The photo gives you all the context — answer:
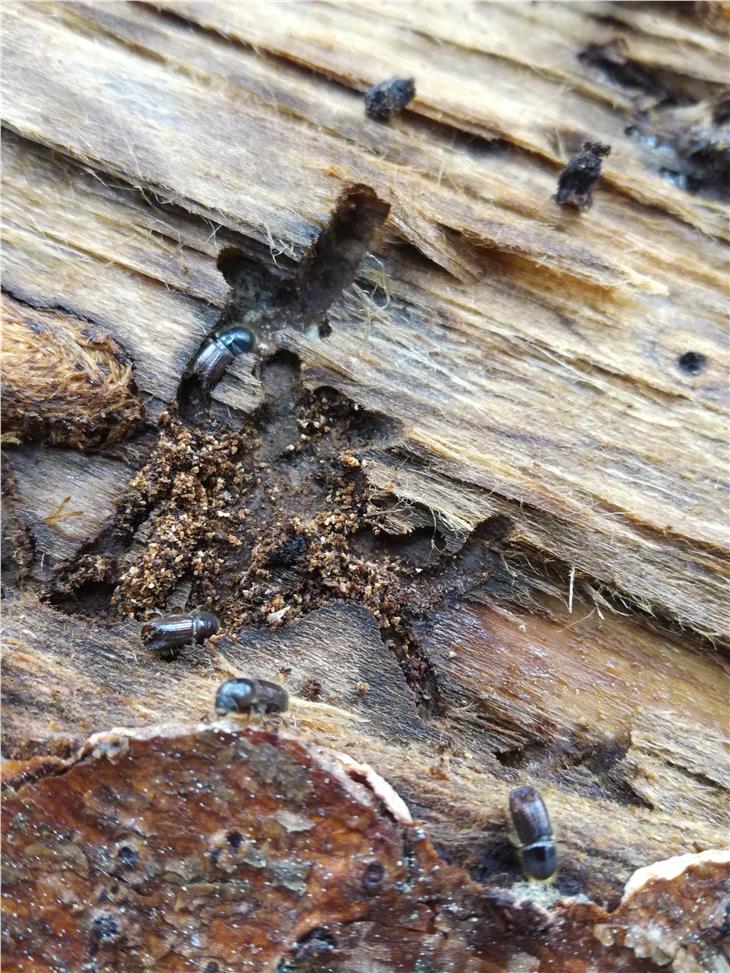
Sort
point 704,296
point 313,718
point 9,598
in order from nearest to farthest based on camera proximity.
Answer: point 313,718 < point 9,598 < point 704,296

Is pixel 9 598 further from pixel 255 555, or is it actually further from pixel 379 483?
pixel 379 483

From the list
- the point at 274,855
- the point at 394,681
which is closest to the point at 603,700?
the point at 394,681

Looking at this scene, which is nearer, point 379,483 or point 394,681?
point 394,681

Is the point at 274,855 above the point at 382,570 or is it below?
below

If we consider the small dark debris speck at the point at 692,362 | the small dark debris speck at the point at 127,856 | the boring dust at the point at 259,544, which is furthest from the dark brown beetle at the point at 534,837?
the small dark debris speck at the point at 692,362

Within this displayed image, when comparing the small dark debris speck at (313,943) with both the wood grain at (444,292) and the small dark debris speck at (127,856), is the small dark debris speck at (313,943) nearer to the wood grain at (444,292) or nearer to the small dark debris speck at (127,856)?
the small dark debris speck at (127,856)

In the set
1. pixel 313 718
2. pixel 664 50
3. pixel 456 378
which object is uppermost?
pixel 664 50

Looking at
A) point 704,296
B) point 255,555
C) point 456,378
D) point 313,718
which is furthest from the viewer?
point 704,296

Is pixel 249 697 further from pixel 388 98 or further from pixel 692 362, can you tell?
pixel 388 98
